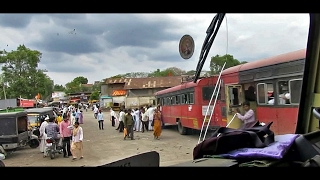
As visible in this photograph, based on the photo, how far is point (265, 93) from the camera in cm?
849

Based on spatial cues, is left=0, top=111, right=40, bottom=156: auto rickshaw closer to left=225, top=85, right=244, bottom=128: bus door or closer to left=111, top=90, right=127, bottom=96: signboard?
left=225, top=85, right=244, bottom=128: bus door

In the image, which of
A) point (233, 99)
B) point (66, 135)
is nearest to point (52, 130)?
point (66, 135)

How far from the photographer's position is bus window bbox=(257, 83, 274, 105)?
26.9 feet

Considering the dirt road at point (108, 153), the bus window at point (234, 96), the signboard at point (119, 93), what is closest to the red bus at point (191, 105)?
the bus window at point (234, 96)

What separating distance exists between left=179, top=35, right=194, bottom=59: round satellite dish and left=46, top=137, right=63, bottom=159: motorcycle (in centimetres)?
658

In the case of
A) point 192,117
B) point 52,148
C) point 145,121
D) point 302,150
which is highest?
point 302,150

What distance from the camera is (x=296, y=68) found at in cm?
704

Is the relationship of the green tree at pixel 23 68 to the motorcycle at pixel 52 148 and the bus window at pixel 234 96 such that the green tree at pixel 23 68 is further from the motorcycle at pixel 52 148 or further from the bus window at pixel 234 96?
the bus window at pixel 234 96

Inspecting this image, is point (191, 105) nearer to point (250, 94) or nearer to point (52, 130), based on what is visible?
point (250, 94)

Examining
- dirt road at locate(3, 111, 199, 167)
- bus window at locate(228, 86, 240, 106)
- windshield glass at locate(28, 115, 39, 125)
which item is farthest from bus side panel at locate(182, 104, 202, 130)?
windshield glass at locate(28, 115, 39, 125)

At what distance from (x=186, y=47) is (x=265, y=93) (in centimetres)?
623

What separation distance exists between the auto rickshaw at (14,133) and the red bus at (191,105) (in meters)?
5.91
